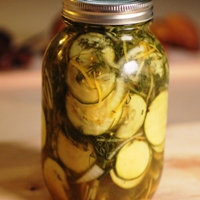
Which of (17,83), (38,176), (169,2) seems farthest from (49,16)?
(38,176)

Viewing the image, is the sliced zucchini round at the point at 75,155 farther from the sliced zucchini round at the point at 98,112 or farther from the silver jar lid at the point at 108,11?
the silver jar lid at the point at 108,11

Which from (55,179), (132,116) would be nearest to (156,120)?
(132,116)

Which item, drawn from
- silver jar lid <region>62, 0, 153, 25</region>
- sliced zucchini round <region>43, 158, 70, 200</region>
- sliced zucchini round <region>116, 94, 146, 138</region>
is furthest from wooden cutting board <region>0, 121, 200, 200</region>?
silver jar lid <region>62, 0, 153, 25</region>

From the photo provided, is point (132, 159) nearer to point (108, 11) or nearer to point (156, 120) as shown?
point (156, 120)

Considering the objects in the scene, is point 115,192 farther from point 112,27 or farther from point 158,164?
point 112,27

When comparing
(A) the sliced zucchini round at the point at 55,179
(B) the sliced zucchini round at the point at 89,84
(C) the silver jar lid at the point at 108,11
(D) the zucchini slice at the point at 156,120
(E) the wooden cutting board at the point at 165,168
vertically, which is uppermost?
(C) the silver jar lid at the point at 108,11

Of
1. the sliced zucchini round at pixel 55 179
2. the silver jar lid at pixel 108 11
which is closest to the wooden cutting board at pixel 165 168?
the sliced zucchini round at pixel 55 179

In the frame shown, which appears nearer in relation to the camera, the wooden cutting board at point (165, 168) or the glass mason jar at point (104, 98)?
the glass mason jar at point (104, 98)
